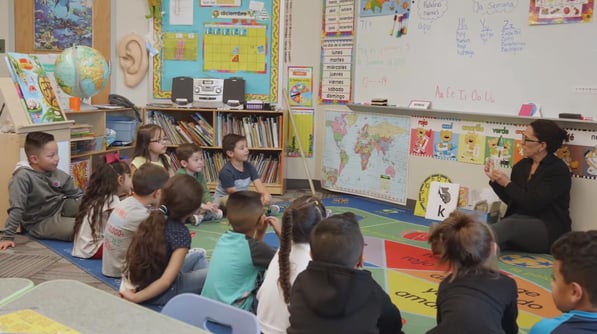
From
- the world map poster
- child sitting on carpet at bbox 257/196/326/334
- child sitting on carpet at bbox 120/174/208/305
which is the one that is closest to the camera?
child sitting on carpet at bbox 257/196/326/334

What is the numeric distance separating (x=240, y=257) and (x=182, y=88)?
3.97 m

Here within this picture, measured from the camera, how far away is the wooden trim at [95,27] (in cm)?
634

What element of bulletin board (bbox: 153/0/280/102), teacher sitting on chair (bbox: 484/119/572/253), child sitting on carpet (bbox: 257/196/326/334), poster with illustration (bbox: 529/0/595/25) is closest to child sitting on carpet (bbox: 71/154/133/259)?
child sitting on carpet (bbox: 257/196/326/334)

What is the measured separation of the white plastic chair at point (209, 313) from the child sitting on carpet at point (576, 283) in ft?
2.73

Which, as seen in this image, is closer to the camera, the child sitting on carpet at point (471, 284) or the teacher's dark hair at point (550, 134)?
the child sitting on carpet at point (471, 284)

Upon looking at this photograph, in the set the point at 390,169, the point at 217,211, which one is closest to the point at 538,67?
the point at 390,169

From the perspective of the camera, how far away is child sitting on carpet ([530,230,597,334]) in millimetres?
1747

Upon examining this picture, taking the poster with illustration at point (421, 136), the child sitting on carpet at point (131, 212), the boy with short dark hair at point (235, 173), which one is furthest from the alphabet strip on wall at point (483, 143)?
the child sitting on carpet at point (131, 212)

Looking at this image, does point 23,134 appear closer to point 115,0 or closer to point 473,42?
point 115,0

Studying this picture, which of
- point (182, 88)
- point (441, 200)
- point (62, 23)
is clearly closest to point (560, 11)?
point (441, 200)

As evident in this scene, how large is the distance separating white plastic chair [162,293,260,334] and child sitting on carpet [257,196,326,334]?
552 millimetres

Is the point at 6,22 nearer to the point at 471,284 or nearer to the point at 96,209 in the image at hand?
the point at 96,209

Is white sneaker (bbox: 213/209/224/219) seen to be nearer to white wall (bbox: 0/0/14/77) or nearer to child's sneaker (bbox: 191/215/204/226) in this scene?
child's sneaker (bbox: 191/215/204/226)

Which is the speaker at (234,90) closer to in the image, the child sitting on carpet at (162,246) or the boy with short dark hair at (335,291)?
the child sitting on carpet at (162,246)
